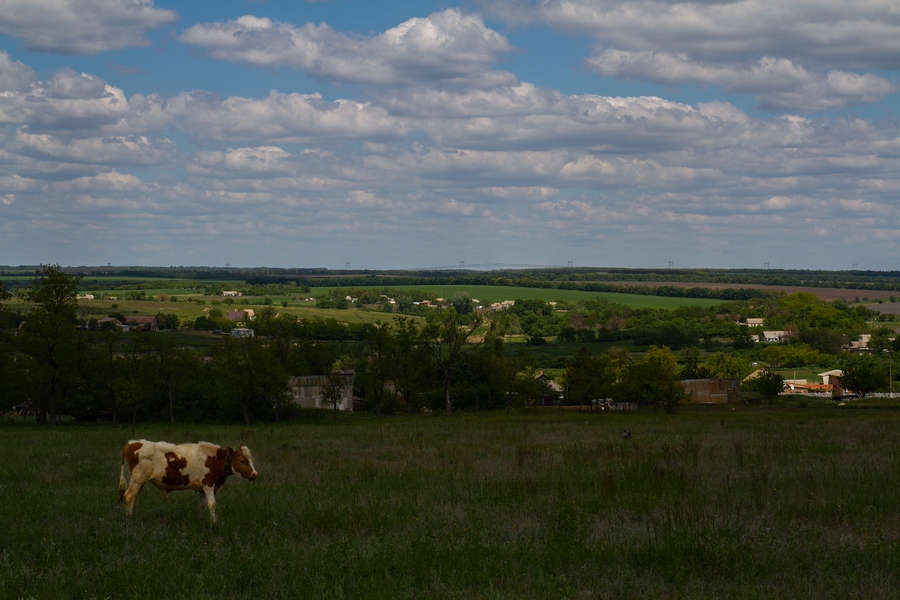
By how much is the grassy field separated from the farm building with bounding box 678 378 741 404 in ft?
257

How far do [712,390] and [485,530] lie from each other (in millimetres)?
92669

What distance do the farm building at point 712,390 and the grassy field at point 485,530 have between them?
7836 centimetres

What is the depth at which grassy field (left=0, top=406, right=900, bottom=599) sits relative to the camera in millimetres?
10984

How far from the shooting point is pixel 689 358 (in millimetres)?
139250

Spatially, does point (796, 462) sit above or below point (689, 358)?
above

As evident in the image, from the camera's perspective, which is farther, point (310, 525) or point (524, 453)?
point (524, 453)

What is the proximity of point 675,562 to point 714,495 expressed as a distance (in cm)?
539

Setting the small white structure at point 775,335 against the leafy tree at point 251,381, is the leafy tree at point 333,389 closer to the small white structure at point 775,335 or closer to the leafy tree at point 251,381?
the leafy tree at point 251,381

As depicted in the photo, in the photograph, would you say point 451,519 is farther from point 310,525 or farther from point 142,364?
point 142,364

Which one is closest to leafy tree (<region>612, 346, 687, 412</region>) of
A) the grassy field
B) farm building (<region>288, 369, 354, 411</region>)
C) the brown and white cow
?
farm building (<region>288, 369, 354, 411</region>)

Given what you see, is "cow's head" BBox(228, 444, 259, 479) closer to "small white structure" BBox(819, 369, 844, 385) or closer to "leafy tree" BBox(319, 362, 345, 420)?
"leafy tree" BBox(319, 362, 345, 420)

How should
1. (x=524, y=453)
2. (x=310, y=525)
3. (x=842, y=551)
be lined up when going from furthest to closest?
(x=524, y=453)
(x=310, y=525)
(x=842, y=551)

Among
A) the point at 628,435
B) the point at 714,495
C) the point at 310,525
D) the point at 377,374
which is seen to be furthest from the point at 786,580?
the point at 377,374

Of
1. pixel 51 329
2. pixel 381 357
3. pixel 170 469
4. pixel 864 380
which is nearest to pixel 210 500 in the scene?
pixel 170 469
